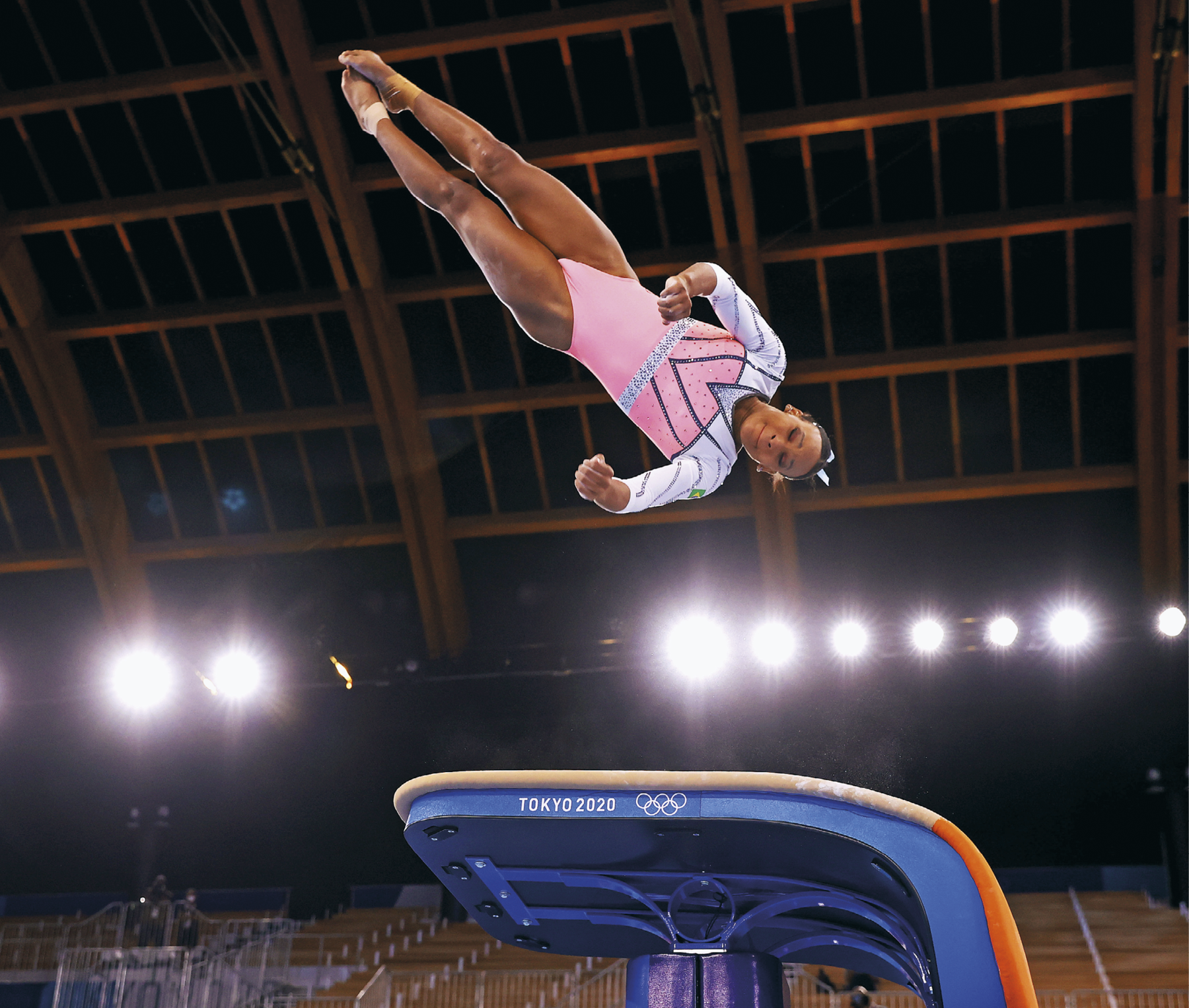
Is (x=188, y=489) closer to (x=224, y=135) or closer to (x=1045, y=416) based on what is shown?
(x=224, y=135)

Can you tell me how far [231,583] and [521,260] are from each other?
13.3m

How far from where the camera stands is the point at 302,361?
52.3ft

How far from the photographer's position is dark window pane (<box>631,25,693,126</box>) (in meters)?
13.4

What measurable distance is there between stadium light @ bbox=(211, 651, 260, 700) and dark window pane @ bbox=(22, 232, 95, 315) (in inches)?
220

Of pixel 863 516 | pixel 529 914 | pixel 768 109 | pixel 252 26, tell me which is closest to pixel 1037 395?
pixel 863 516

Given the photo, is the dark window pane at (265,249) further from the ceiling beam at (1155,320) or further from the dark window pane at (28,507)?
the ceiling beam at (1155,320)

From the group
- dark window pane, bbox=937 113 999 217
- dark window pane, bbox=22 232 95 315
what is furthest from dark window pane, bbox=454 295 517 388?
dark window pane, bbox=937 113 999 217

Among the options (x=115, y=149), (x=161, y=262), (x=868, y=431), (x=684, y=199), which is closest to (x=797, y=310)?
(x=868, y=431)

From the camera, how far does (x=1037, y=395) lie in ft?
49.7

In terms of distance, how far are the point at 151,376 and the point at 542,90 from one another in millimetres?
7348

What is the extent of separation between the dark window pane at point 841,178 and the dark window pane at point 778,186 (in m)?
0.21

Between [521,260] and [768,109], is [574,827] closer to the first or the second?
[521,260]

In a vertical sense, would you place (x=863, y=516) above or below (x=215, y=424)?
below

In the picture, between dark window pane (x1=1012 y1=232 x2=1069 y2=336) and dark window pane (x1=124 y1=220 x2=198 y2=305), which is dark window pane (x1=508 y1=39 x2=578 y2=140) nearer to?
dark window pane (x1=124 y1=220 x2=198 y2=305)
